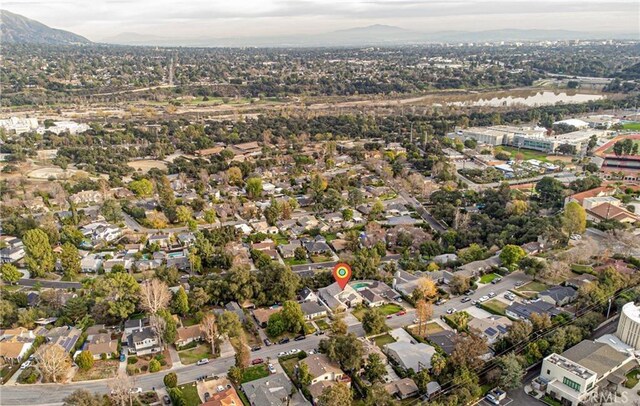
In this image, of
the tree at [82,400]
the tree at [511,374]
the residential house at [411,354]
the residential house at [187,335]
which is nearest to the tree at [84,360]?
the tree at [82,400]

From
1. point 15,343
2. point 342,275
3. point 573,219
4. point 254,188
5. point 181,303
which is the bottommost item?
point 15,343

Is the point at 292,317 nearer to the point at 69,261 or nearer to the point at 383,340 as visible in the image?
the point at 383,340

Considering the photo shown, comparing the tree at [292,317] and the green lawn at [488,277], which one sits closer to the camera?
the tree at [292,317]

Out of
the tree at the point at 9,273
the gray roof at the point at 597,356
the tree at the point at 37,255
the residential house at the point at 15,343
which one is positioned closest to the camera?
the gray roof at the point at 597,356

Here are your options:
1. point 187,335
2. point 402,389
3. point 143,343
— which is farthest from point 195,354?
point 402,389

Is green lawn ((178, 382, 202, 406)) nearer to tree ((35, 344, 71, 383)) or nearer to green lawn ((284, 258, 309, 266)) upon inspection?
tree ((35, 344, 71, 383))

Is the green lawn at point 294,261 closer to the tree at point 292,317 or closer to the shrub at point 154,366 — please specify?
the tree at point 292,317

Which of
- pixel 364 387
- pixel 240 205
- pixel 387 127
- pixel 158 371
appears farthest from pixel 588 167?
pixel 158 371
